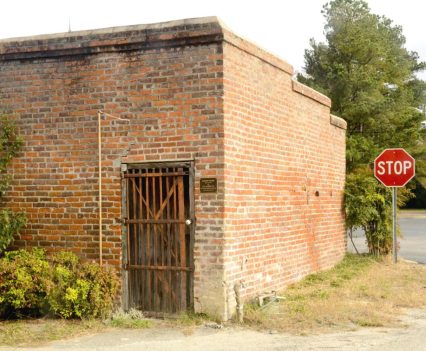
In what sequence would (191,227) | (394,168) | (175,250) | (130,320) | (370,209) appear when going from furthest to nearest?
1. (370,209)
2. (394,168)
3. (175,250)
4. (191,227)
5. (130,320)

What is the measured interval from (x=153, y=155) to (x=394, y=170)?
7635 millimetres

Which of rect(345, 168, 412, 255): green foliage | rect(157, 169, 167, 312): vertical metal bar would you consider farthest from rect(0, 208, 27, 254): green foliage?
rect(345, 168, 412, 255): green foliage

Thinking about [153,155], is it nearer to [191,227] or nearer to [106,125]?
[106,125]

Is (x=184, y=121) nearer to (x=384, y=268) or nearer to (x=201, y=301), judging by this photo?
(x=201, y=301)

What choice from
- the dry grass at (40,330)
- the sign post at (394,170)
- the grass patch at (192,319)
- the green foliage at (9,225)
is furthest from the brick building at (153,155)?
the sign post at (394,170)

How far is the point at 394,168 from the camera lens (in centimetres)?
1495

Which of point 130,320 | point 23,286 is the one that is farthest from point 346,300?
point 23,286

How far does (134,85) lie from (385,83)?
95.2 ft

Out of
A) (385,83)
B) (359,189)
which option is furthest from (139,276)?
(385,83)

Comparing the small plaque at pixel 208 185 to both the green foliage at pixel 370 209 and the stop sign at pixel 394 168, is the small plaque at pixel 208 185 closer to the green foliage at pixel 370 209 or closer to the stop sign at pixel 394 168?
the stop sign at pixel 394 168

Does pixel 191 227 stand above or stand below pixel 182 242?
above

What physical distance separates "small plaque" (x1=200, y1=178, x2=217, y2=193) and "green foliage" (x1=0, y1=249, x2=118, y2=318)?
1.80 meters

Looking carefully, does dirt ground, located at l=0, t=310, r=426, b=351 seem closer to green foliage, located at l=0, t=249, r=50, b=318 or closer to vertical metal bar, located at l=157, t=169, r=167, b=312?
vertical metal bar, located at l=157, t=169, r=167, b=312

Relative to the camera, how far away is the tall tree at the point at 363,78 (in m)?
30.9
